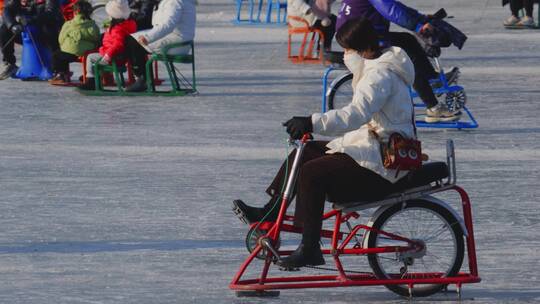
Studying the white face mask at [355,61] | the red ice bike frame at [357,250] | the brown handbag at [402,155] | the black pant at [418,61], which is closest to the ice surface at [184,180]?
the red ice bike frame at [357,250]

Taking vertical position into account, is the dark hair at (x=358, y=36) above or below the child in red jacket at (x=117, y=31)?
above

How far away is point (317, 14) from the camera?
59.6ft

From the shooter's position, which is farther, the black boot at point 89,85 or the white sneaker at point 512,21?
the white sneaker at point 512,21

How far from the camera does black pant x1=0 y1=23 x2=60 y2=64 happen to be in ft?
54.4

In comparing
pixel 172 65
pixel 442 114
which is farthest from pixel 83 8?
pixel 442 114

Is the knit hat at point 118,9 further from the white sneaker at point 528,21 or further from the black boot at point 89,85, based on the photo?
the white sneaker at point 528,21

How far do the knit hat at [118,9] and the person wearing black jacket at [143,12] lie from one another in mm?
1058

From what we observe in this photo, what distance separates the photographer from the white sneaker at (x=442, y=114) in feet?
41.5

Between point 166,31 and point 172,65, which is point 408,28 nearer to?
point 166,31

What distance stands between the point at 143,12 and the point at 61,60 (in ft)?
3.57

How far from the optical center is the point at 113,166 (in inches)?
431

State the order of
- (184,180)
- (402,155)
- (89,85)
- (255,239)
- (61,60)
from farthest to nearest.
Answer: (61,60)
(89,85)
(184,180)
(255,239)
(402,155)

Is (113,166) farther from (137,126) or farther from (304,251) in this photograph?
(304,251)

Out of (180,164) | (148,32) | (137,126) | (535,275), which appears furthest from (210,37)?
(535,275)
